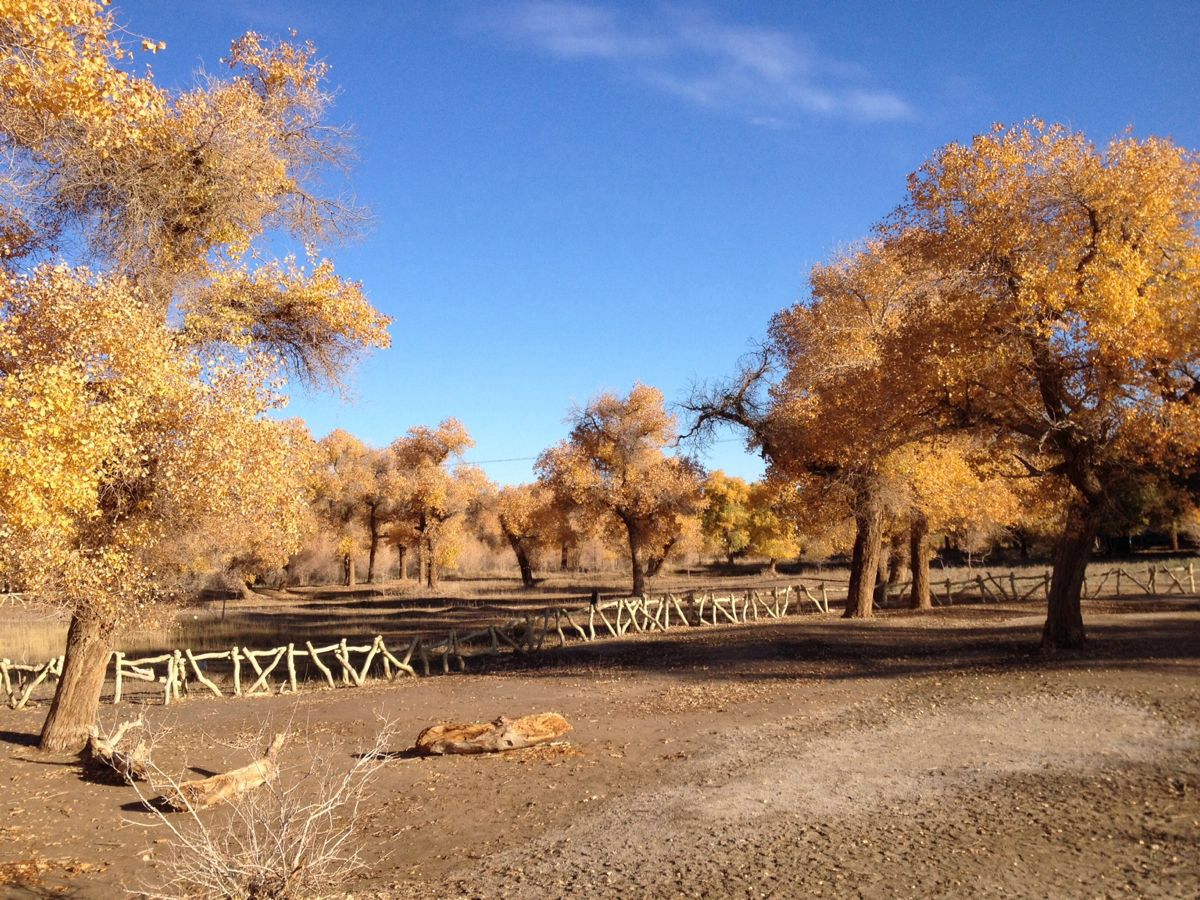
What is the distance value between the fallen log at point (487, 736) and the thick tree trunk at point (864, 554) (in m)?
15.8

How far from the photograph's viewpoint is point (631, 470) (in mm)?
39750

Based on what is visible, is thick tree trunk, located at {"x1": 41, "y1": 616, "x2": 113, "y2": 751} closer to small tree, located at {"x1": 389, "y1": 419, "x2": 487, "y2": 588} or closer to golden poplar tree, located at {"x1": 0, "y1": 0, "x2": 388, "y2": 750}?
golden poplar tree, located at {"x1": 0, "y1": 0, "x2": 388, "y2": 750}

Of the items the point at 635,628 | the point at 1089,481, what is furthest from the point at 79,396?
the point at 635,628

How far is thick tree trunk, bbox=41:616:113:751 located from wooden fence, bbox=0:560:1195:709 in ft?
17.3

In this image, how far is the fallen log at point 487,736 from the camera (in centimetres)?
1152

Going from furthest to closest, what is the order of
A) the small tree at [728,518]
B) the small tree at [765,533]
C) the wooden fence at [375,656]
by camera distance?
the small tree at [728,518], the small tree at [765,533], the wooden fence at [375,656]

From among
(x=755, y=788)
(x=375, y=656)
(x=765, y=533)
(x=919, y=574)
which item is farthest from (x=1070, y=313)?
(x=765, y=533)

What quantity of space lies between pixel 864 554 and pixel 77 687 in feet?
69.8

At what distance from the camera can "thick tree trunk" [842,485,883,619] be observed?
25172 millimetres

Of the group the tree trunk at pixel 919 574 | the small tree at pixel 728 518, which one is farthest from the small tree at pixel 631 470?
the small tree at pixel 728 518

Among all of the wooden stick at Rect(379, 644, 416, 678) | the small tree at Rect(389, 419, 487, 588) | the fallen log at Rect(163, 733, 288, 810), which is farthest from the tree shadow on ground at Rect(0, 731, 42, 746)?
the small tree at Rect(389, 419, 487, 588)

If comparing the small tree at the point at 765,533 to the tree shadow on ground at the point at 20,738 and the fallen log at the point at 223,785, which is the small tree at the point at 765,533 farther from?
the fallen log at the point at 223,785

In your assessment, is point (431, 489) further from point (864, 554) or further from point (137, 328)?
point (137, 328)

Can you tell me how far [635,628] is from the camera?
28328 mm
